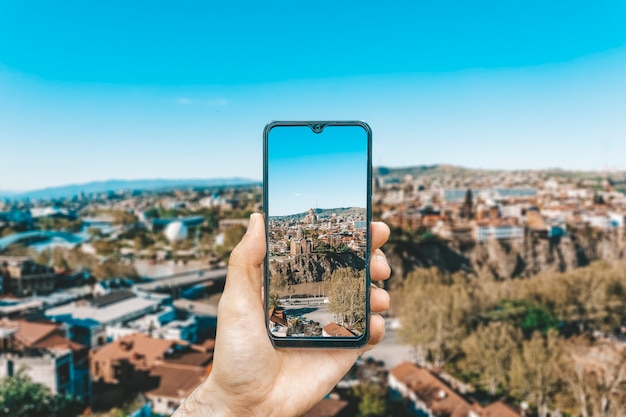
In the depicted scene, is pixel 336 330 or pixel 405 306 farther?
pixel 405 306

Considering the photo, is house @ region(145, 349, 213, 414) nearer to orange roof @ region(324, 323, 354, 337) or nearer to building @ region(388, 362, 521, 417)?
building @ region(388, 362, 521, 417)

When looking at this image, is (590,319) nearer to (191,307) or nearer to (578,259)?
(578,259)

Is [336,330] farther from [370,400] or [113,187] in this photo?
[113,187]

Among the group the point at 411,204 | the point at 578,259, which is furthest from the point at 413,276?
the point at 411,204

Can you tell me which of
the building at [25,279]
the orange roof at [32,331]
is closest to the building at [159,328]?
the orange roof at [32,331]

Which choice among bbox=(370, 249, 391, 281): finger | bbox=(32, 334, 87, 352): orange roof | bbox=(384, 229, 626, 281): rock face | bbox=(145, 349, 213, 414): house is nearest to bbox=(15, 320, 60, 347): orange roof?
bbox=(32, 334, 87, 352): orange roof

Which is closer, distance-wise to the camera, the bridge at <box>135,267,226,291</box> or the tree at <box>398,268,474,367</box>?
the tree at <box>398,268,474,367</box>

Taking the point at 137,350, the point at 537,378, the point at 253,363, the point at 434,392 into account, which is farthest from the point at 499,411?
the point at 253,363
